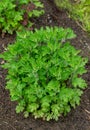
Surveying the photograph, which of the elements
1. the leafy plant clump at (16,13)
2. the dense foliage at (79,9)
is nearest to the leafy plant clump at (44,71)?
the leafy plant clump at (16,13)

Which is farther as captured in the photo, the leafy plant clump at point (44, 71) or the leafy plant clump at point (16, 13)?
the leafy plant clump at point (16, 13)

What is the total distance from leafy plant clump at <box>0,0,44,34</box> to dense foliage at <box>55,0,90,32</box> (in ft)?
2.11

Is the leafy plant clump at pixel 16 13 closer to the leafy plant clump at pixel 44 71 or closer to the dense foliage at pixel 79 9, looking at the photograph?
the dense foliage at pixel 79 9

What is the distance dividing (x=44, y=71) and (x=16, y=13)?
1491 mm

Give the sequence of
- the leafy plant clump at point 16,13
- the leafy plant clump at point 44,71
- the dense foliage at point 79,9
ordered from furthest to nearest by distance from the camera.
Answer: the dense foliage at point 79,9, the leafy plant clump at point 16,13, the leafy plant clump at point 44,71

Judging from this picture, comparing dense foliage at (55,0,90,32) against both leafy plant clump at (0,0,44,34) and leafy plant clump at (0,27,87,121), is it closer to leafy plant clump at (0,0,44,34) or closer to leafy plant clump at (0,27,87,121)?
leafy plant clump at (0,0,44,34)

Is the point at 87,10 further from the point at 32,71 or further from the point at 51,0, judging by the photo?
the point at 32,71

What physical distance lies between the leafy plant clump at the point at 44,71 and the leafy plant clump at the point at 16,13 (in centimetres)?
104

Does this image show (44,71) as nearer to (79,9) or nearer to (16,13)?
(16,13)

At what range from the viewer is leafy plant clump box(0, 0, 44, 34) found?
572 centimetres

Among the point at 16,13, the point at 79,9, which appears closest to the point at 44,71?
the point at 16,13

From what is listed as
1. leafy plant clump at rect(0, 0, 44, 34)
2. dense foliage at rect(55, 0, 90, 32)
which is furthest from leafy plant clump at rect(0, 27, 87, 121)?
dense foliage at rect(55, 0, 90, 32)

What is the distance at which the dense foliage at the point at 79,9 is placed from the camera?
21.3 ft

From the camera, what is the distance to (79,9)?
671 centimetres
